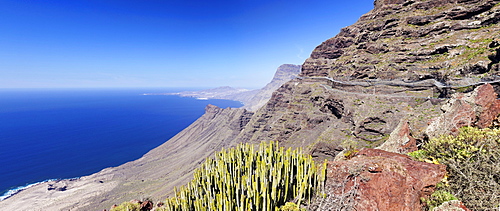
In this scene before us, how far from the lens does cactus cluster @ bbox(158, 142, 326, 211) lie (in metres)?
7.61

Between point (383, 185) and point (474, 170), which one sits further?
point (383, 185)

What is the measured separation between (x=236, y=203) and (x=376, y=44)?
4674 cm

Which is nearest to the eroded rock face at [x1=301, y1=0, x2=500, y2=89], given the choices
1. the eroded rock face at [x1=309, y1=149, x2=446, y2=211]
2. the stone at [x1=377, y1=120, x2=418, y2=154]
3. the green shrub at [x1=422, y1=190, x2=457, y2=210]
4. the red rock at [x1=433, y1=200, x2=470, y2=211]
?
the stone at [x1=377, y1=120, x2=418, y2=154]

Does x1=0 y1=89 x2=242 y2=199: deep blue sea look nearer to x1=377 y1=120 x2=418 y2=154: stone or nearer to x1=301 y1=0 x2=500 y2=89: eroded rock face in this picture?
x1=377 y1=120 x2=418 y2=154: stone

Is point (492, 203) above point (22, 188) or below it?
above

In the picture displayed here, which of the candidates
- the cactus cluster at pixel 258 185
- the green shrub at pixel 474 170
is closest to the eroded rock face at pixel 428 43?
the green shrub at pixel 474 170

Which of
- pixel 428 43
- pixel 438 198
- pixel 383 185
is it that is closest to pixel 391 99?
pixel 428 43

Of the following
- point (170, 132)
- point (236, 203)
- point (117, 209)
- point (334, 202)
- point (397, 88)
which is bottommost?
point (170, 132)

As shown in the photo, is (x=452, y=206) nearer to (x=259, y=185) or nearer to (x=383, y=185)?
(x=383, y=185)

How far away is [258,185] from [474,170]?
7496mm

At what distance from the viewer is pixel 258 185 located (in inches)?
365

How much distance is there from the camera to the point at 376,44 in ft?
135

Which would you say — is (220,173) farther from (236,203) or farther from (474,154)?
(474,154)

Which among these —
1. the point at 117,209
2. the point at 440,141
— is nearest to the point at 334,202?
the point at 440,141
